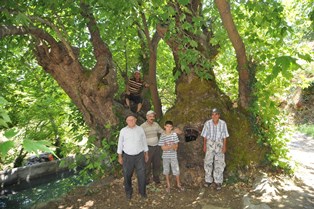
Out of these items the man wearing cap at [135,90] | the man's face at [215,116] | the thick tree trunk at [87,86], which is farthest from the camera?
the man wearing cap at [135,90]

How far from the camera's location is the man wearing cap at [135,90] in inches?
351

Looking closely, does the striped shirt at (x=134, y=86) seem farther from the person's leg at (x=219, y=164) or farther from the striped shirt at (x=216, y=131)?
the person's leg at (x=219, y=164)

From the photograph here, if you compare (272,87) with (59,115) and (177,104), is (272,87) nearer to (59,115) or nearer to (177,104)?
(177,104)

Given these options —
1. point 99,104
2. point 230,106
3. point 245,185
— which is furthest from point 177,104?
point 245,185

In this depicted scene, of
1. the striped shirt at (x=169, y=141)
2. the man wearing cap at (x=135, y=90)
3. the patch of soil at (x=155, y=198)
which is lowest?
the patch of soil at (x=155, y=198)

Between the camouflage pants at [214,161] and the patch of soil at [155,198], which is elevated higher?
the camouflage pants at [214,161]

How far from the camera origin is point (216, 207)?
618 centimetres

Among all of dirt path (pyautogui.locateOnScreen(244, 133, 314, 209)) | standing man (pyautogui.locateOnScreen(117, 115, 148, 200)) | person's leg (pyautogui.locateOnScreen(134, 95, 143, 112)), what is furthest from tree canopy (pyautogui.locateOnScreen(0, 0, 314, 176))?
standing man (pyautogui.locateOnScreen(117, 115, 148, 200))

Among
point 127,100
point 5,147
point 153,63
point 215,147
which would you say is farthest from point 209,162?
point 5,147

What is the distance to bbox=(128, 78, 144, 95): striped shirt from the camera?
893 cm

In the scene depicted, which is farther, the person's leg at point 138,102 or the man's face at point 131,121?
the person's leg at point 138,102

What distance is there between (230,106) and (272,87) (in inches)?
50.1

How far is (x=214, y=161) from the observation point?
7168mm

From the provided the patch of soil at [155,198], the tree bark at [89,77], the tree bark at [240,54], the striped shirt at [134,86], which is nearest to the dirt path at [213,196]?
the patch of soil at [155,198]
